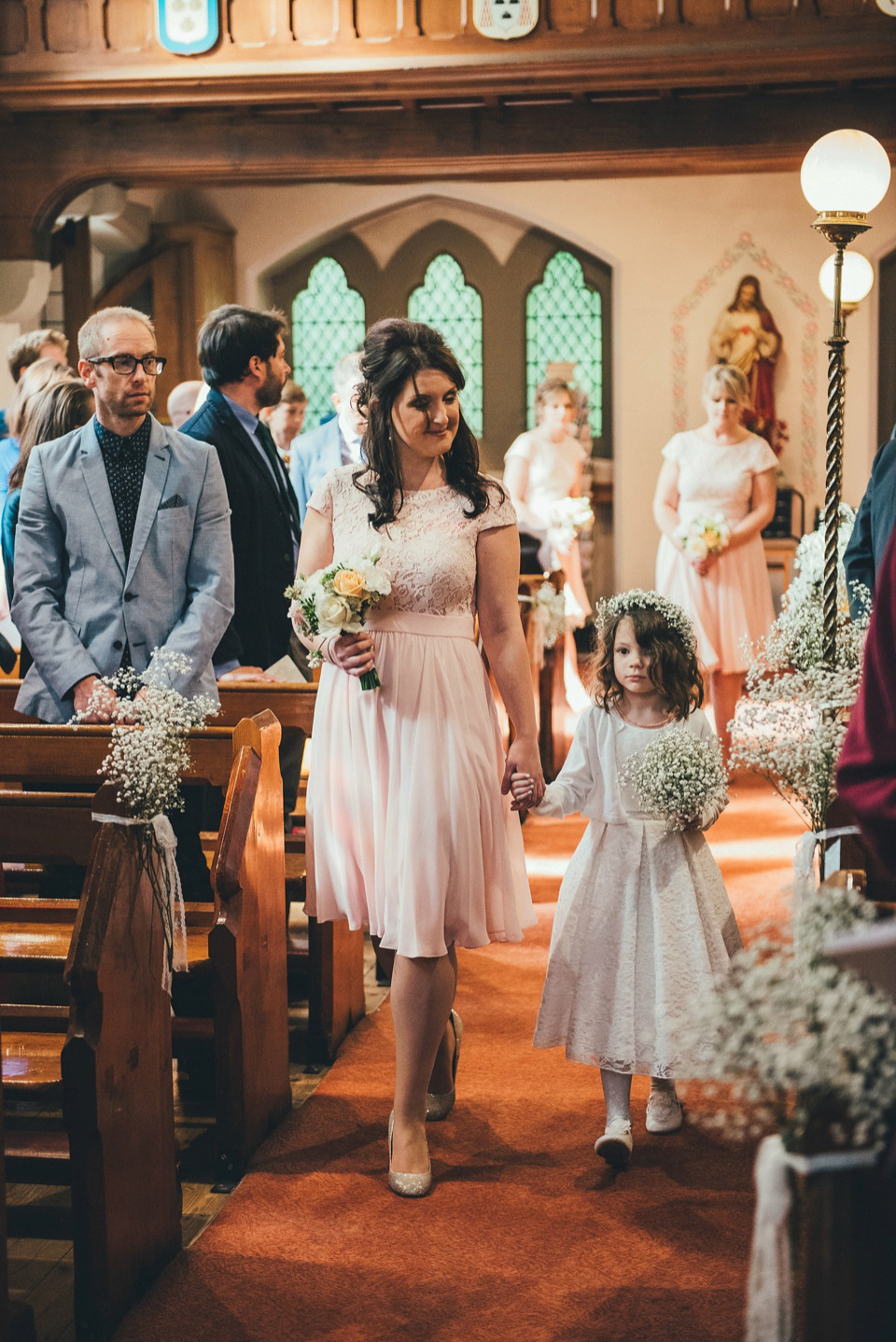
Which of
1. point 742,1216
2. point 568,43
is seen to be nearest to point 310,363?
point 568,43

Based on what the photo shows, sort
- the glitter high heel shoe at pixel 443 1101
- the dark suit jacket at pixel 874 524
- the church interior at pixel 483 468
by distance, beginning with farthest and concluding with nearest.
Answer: the dark suit jacket at pixel 874 524
the glitter high heel shoe at pixel 443 1101
the church interior at pixel 483 468

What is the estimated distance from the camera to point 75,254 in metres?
11.3

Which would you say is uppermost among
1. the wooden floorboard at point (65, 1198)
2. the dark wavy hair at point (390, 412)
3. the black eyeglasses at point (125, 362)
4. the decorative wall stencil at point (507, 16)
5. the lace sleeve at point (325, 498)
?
the decorative wall stencil at point (507, 16)

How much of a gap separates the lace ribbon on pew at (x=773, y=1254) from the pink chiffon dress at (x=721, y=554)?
20.7 feet

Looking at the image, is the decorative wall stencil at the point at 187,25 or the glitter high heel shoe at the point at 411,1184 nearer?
the glitter high heel shoe at the point at 411,1184

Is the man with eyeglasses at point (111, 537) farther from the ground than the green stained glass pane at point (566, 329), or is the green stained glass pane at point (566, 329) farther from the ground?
the green stained glass pane at point (566, 329)

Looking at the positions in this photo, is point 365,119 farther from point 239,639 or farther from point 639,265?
point 239,639

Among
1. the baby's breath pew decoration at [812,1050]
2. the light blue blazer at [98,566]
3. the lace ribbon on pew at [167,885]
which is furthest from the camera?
the light blue blazer at [98,566]

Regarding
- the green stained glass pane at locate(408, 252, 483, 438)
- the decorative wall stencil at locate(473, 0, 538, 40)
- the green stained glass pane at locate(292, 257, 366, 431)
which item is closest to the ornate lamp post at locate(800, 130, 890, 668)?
the decorative wall stencil at locate(473, 0, 538, 40)

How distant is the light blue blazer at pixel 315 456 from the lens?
6.00 m

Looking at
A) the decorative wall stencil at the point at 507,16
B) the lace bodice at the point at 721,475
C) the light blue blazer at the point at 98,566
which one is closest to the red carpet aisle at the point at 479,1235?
the light blue blazer at the point at 98,566

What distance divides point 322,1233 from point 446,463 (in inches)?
68.7

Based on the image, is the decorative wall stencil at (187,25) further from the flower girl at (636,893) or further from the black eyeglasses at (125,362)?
the flower girl at (636,893)

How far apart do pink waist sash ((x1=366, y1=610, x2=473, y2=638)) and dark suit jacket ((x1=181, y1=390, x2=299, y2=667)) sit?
53.4 inches
